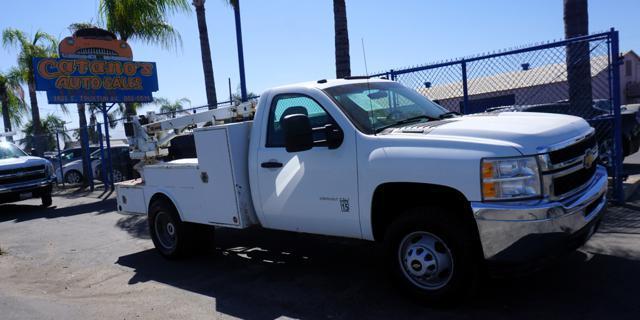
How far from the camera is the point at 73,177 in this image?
18.7 metres

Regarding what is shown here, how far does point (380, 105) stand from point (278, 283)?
6.86 feet

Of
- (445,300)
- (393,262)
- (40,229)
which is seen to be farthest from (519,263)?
(40,229)

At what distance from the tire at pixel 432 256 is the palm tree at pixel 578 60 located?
4.39 meters

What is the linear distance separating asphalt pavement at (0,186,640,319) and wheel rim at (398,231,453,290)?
226 millimetres

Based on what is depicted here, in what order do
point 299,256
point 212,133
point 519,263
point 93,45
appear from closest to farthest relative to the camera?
point 519,263 < point 212,133 < point 299,256 < point 93,45

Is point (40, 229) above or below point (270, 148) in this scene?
below

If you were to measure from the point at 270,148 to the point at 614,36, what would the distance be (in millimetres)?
4626

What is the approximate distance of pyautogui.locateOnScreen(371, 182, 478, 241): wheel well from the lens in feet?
13.0

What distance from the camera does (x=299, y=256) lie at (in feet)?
20.1

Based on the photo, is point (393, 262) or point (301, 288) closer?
point (393, 262)

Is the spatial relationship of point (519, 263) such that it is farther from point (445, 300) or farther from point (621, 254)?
point (621, 254)

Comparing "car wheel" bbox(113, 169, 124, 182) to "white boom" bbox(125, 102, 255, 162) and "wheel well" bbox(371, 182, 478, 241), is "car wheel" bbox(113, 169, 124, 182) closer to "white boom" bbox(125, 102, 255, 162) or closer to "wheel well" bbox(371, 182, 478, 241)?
"white boom" bbox(125, 102, 255, 162)

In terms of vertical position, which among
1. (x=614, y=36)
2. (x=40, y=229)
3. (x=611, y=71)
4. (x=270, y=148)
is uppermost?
(x=614, y=36)

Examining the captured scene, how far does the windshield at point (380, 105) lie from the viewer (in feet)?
15.0
